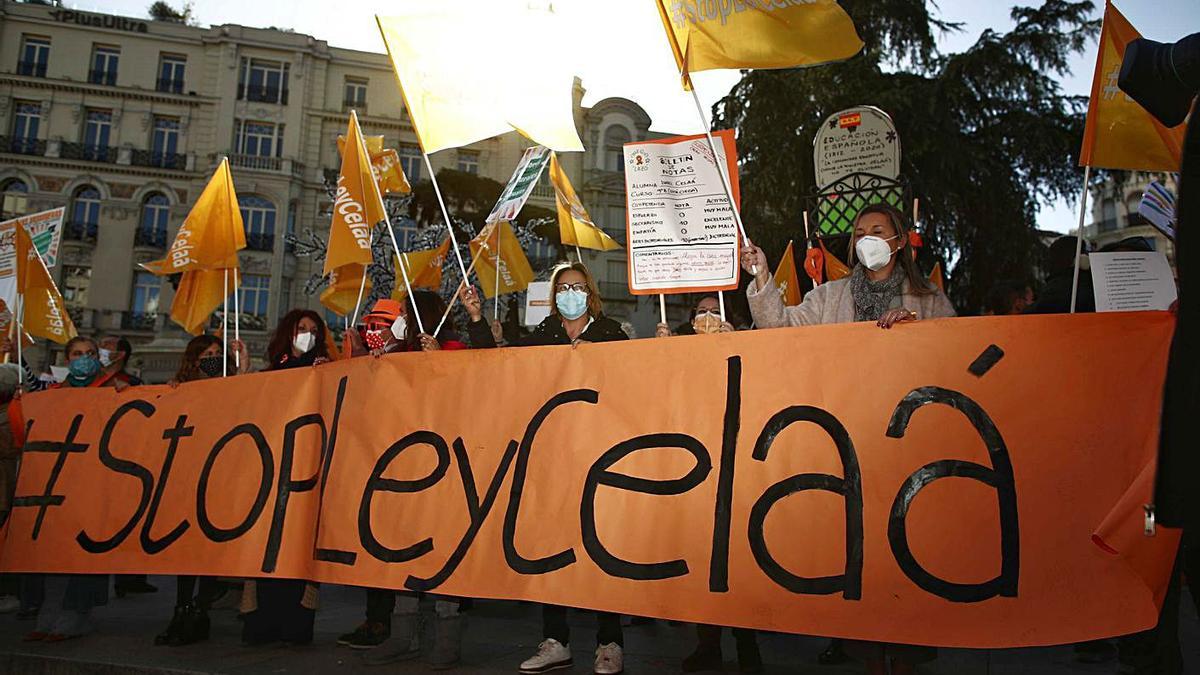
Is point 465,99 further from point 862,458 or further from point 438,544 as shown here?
point 862,458

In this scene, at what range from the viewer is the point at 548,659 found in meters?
3.78

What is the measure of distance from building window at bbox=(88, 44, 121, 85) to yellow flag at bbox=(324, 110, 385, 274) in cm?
3713

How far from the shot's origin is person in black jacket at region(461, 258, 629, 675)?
12.1 ft

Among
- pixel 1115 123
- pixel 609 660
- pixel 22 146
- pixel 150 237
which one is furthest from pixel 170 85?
pixel 1115 123

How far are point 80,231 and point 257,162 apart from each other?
7576 mm

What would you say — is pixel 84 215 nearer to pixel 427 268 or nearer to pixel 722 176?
pixel 427 268

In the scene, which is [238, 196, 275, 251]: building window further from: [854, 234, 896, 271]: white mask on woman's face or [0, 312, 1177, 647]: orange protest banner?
[854, 234, 896, 271]: white mask on woman's face

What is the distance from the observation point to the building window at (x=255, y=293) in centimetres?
3416

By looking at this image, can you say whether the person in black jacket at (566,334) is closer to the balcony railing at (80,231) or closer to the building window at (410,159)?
the building window at (410,159)

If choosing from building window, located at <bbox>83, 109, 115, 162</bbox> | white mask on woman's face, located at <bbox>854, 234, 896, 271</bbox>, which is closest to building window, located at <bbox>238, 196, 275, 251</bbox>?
building window, located at <bbox>83, 109, 115, 162</bbox>

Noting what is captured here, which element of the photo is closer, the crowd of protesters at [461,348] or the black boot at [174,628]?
the crowd of protesters at [461,348]

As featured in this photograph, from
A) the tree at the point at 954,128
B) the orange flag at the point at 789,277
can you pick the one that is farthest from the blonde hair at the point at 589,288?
the tree at the point at 954,128

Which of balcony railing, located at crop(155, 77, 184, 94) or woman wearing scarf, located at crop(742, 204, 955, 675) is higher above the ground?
balcony railing, located at crop(155, 77, 184, 94)

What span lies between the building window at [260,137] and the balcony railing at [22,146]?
7862mm
